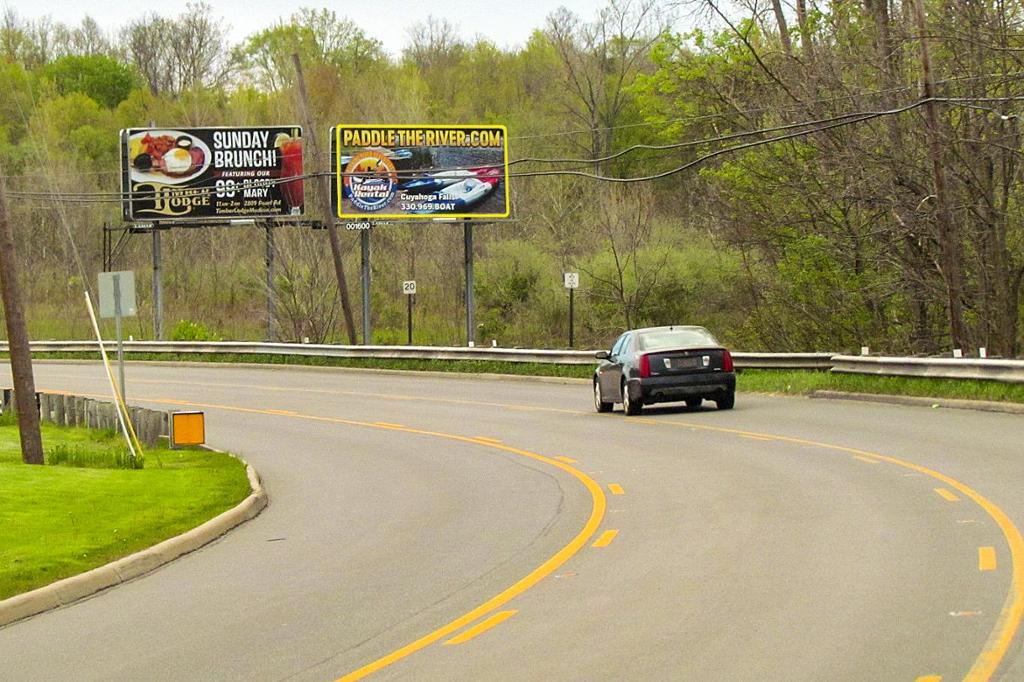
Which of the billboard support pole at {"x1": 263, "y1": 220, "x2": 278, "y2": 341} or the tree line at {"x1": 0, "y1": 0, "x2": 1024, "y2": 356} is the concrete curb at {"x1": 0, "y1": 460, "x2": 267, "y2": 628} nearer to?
the tree line at {"x1": 0, "y1": 0, "x2": 1024, "y2": 356}

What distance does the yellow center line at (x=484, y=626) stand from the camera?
909 centimetres

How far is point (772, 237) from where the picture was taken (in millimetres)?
45656

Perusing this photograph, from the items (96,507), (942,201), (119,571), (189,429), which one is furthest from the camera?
(942,201)

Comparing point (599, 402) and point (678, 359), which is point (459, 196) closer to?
point (599, 402)

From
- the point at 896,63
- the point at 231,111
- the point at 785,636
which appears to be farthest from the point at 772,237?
the point at 231,111

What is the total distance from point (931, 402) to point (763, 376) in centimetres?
774

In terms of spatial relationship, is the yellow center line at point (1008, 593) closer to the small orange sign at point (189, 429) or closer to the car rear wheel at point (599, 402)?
the car rear wheel at point (599, 402)

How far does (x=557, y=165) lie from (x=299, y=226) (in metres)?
19.9

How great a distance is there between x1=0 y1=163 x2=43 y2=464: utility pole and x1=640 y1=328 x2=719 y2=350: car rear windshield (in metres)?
10.4

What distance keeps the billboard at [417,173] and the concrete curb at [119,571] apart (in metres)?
36.0

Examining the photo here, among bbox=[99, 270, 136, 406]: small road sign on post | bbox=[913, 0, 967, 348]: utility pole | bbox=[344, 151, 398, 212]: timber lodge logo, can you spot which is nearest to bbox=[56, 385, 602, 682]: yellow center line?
bbox=[99, 270, 136, 406]: small road sign on post

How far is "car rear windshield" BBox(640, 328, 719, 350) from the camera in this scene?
26.7 metres

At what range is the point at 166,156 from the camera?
55.6 m

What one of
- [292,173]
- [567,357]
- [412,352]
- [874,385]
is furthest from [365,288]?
[874,385]
